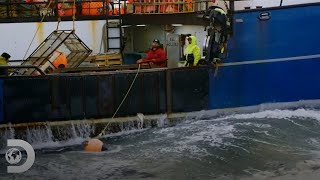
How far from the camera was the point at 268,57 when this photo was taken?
38.1ft

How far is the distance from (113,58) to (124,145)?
2.85 metres

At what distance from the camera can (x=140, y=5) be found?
13.6m

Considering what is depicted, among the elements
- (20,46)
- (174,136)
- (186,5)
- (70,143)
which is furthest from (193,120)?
(20,46)

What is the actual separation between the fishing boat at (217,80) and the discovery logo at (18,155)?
54 centimetres

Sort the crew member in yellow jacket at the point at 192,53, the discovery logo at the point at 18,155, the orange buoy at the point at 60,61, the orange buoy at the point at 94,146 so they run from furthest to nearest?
the crew member in yellow jacket at the point at 192,53 < the orange buoy at the point at 60,61 < the orange buoy at the point at 94,146 < the discovery logo at the point at 18,155

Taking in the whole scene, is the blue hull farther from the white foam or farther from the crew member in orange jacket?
the crew member in orange jacket

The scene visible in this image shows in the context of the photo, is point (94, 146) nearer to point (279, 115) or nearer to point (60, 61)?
point (60, 61)

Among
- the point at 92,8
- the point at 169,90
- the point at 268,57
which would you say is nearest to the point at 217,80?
the point at 169,90

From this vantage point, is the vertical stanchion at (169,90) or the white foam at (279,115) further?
the white foam at (279,115)

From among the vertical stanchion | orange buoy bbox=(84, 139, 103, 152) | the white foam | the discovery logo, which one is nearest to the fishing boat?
the vertical stanchion

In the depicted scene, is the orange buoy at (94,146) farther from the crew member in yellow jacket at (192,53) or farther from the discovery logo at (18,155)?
the crew member in yellow jacket at (192,53)

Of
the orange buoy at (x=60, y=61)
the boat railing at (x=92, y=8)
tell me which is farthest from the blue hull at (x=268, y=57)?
the orange buoy at (x=60, y=61)

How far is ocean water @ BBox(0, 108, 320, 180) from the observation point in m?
8.59

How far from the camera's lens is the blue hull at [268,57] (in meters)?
11.6
